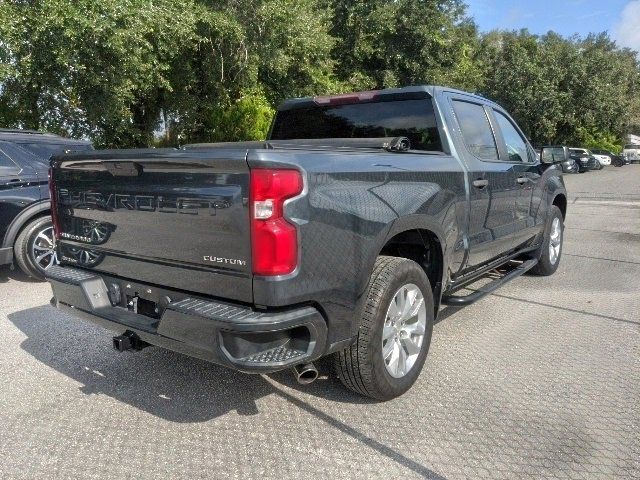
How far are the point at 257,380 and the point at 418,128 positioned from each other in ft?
7.11

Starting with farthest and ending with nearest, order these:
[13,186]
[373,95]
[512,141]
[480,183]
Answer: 1. [13,186]
2. [512,141]
3. [373,95]
4. [480,183]

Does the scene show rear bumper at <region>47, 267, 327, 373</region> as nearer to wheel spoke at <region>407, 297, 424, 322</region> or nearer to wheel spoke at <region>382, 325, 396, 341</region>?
wheel spoke at <region>382, 325, 396, 341</region>

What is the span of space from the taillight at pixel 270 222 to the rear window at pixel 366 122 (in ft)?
6.15

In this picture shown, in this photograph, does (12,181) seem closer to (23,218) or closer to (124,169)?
(23,218)

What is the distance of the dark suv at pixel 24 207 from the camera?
5.84 metres

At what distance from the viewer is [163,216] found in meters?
2.83

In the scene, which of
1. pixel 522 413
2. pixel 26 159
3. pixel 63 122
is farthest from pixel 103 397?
pixel 63 122

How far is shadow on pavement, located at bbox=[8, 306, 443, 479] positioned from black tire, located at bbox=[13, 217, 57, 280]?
5.89 feet

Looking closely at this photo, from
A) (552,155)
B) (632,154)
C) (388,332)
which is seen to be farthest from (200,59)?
(632,154)

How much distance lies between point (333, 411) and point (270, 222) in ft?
4.47

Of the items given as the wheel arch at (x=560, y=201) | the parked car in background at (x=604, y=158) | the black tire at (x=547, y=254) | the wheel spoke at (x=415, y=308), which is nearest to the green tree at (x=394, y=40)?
the wheel arch at (x=560, y=201)

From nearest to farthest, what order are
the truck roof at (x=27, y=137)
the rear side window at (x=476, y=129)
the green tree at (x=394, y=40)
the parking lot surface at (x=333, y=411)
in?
1. the parking lot surface at (x=333, y=411)
2. the rear side window at (x=476, y=129)
3. the truck roof at (x=27, y=137)
4. the green tree at (x=394, y=40)

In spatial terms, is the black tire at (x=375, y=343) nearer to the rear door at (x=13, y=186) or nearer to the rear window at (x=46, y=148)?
the rear door at (x=13, y=186)

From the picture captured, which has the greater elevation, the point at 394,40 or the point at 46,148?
the point at 394,40
